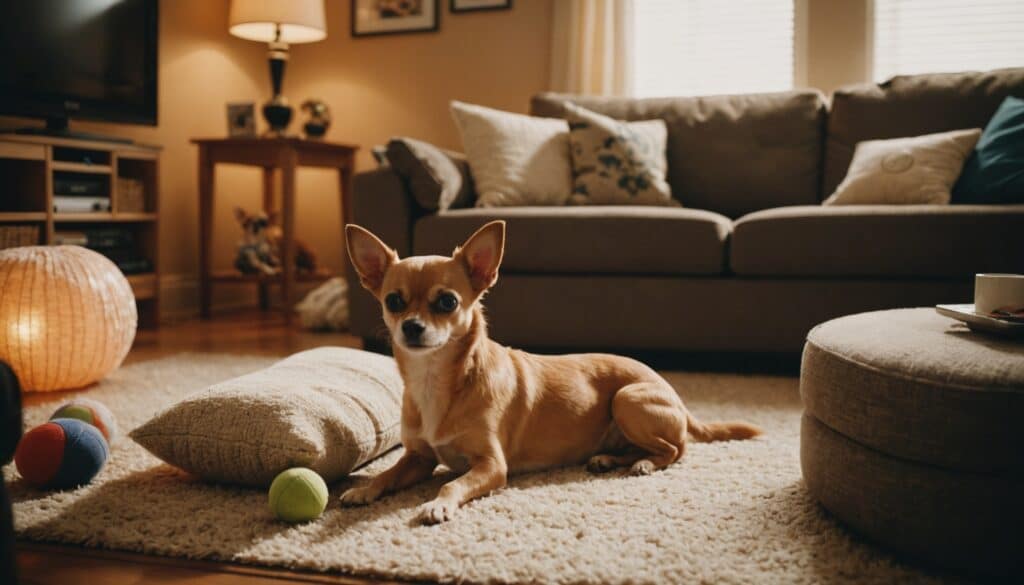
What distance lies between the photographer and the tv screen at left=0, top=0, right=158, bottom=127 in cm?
329

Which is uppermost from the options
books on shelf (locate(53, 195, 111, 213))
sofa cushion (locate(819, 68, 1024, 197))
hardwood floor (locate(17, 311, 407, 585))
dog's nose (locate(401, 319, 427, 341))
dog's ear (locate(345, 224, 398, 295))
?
sofa cushion (locate(819, 68, 1024, 197))

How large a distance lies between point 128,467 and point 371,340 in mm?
1550

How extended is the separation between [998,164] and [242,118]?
370 centimetres

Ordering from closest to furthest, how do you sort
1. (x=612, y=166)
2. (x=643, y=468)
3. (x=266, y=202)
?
(x=643, y=468), (x=612, y=166), (x=266, y=202)

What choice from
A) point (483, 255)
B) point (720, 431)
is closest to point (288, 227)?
point (483, 255)

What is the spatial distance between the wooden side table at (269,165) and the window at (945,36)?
294 cm

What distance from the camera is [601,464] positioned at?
1.78m

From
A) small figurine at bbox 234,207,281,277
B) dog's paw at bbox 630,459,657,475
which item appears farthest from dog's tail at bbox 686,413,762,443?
small figurine at bbox 234,207,281,277

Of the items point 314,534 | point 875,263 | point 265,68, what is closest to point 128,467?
point 314,534

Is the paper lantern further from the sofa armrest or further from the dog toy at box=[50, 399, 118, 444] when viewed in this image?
the sofa armrest

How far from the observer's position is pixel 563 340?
308 centimetres

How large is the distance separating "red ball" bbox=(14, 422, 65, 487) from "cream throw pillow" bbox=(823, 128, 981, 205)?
2.79 meters

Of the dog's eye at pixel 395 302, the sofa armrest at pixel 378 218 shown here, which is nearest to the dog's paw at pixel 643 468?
the dog's eye at pixel 395 302

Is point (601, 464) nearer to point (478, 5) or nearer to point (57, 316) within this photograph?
point (57, 316)
